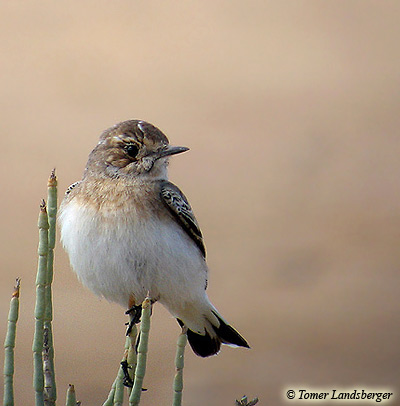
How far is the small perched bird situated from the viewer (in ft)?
13.9

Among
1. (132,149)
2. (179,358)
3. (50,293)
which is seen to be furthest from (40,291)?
(132,149)

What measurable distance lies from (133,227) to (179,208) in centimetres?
41

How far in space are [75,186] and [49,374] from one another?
171 centimetres

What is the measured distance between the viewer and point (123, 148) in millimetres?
4578

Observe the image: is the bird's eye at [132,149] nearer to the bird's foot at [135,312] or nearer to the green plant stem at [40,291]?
the bird's foot at [135,312]

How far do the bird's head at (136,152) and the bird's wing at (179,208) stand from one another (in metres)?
0.13

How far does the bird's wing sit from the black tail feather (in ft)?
2.57

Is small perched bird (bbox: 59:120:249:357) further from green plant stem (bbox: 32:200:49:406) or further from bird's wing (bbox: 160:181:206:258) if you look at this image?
green plant stem (bbox: 32:200:49:406)

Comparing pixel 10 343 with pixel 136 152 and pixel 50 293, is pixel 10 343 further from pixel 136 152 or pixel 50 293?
pixel 136 152

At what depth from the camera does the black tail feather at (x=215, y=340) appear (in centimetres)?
503

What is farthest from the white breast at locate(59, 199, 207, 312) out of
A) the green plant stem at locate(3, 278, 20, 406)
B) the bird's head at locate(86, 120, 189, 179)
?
the green plant stem at locate(3, 278, 20, 406)

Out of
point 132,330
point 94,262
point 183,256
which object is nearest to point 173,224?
point 183,256

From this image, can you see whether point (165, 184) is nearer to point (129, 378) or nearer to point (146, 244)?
point (146, 244)

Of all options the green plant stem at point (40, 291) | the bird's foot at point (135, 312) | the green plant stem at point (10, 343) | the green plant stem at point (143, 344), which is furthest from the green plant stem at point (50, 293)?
the bird's foot at point (135, 312)
